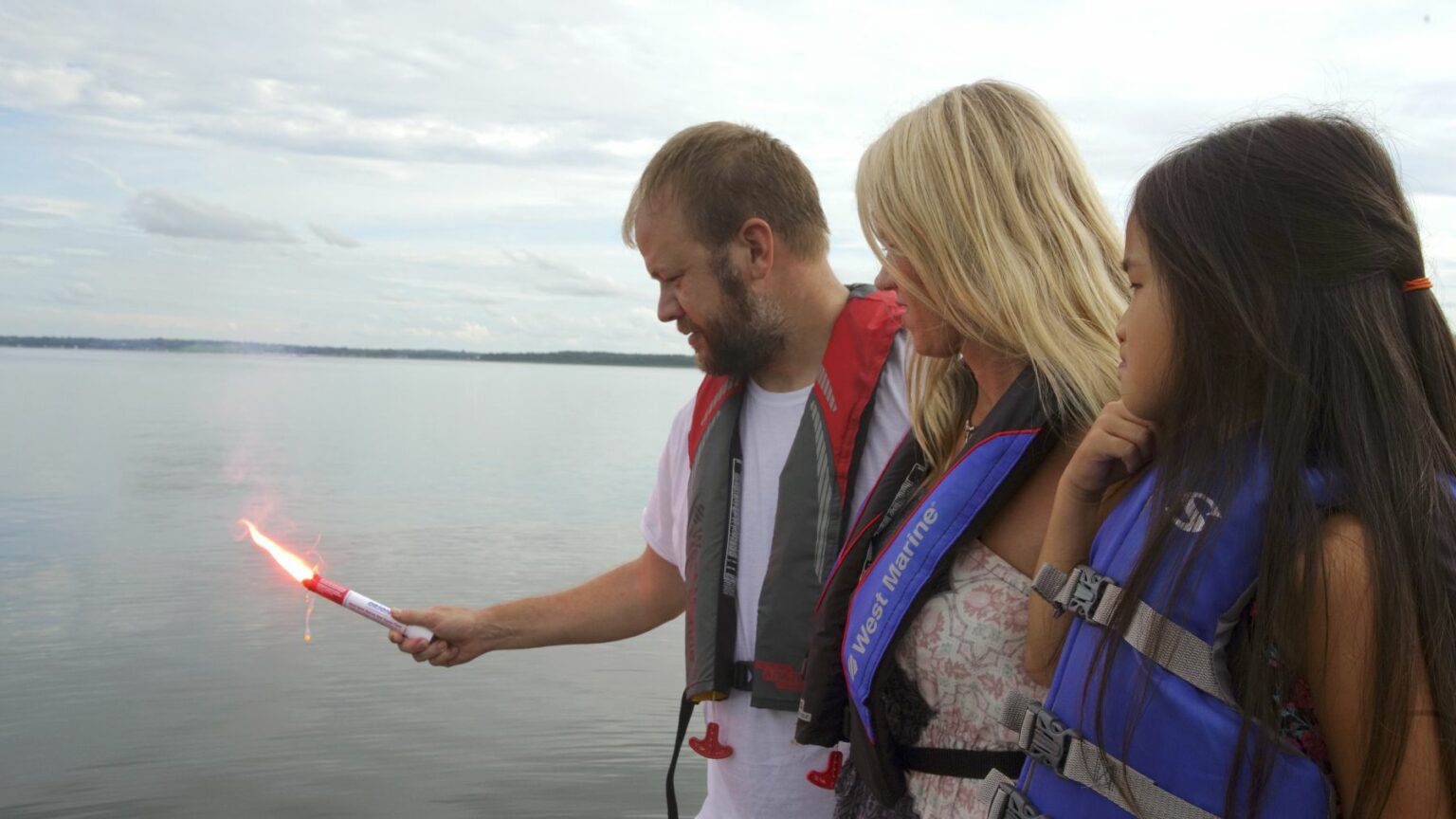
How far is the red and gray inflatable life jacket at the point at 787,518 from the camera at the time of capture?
289cm

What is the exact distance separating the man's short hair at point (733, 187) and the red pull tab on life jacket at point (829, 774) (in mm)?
1262

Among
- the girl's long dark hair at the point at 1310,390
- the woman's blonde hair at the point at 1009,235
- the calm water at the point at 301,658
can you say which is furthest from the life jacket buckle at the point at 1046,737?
the calm water at the point at 301,658

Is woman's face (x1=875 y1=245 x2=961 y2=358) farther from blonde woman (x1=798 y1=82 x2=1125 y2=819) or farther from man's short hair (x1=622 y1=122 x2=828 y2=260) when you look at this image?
man's short hair (x1=622 y1=122 x2=828 y2=260)

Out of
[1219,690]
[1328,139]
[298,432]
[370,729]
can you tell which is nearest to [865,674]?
[1219,690]

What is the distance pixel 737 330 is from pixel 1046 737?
5.26 ft

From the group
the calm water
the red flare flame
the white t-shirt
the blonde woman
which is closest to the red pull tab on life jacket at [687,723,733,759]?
the white t-shirt

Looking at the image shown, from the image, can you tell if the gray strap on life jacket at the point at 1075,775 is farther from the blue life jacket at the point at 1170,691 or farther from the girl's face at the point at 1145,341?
the girl's face at the point at 1145,341

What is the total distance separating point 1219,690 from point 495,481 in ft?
56.8

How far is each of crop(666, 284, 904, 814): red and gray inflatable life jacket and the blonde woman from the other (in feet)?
1.63

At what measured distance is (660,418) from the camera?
34.1m

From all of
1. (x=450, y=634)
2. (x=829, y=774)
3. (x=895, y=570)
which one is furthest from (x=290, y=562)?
(x=895, y=570)

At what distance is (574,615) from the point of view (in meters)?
3.46

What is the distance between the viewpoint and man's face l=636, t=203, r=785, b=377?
3160mm

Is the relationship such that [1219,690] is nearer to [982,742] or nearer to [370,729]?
[982,742]
